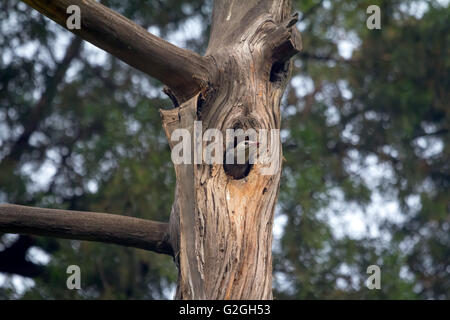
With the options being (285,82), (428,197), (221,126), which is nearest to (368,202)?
(428,197)

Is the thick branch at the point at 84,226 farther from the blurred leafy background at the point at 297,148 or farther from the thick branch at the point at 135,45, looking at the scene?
the blurred leafy background at the point at 297,148

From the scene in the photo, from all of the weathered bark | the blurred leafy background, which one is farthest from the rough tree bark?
the blurred leafy background

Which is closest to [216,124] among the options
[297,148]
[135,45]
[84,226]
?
[135,45]

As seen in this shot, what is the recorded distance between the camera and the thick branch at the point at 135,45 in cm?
189

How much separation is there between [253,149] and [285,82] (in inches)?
19.5

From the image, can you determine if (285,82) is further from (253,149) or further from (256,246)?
(256,246)

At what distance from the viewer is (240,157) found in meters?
1.99

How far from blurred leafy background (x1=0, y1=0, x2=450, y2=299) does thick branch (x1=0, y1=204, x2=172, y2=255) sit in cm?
220

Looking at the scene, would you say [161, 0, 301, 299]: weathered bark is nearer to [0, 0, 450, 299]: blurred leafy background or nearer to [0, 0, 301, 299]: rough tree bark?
[0, 0, 301, 299]: rough tree bark

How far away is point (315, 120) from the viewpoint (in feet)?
18.1

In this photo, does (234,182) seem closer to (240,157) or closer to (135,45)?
(240,157)

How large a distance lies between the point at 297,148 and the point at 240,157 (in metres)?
3.14

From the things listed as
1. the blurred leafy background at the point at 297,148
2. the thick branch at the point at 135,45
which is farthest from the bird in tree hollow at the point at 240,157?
the blurred leafy background at the point at 297,148

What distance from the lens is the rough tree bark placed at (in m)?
1.86
